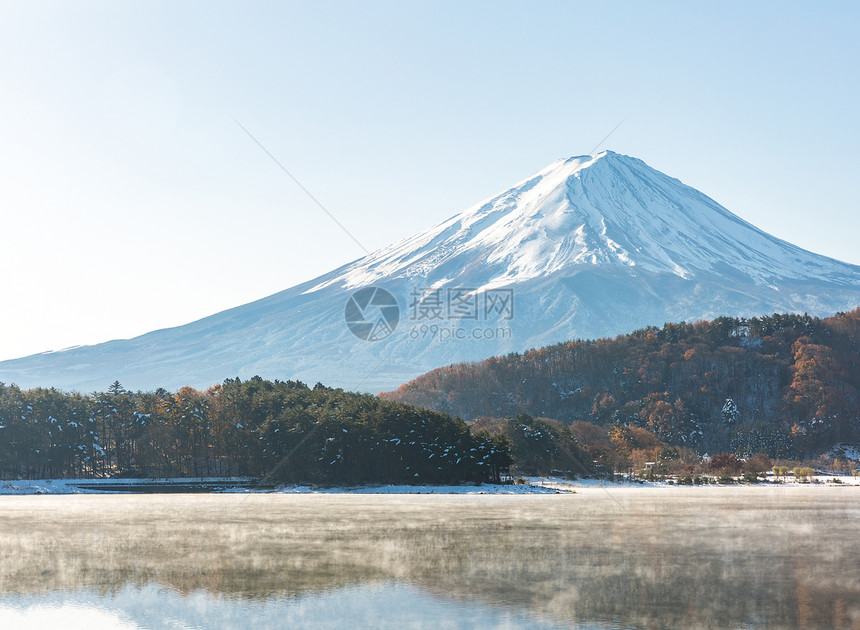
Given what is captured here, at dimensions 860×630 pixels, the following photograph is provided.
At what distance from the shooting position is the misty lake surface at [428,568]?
2761cm

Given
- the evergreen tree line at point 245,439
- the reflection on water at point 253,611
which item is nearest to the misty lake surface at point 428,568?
A: the reflection on water at point 253,611

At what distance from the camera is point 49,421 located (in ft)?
334

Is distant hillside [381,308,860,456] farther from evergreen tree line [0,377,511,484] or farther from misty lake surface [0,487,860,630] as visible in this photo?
misty lake surface [0,487,860,630]

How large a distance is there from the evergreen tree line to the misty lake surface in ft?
101

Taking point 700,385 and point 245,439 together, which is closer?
point 245,439

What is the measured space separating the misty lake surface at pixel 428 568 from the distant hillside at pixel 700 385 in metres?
109

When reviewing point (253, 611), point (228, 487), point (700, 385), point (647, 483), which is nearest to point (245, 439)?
point (228, 487)

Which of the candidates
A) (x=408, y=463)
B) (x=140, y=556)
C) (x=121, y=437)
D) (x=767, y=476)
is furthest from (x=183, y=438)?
(x=767, y=476)

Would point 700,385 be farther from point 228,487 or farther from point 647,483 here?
point 228,487

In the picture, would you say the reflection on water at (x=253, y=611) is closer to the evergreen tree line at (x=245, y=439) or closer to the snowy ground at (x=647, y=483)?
the evergreen tree line at (x=245, y=439)

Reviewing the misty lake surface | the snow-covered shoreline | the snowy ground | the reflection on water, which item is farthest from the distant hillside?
the reflection on water

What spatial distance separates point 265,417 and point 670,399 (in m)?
97.6

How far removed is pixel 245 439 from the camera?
101m

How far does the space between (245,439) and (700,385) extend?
360ft
